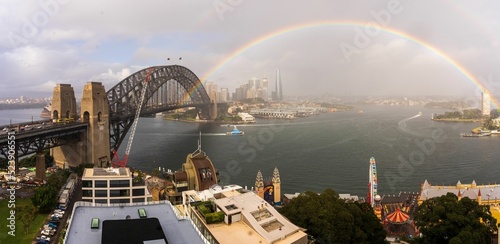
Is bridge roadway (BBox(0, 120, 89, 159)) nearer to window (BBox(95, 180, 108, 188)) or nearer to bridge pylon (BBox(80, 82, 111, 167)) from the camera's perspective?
bridge pylon (BBox(80, 82, 111, 167))

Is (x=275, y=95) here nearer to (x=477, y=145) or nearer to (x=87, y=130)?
(x=477, y=145)

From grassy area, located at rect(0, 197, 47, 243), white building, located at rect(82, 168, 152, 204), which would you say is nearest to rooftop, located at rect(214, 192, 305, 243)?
white building, located at rect(82, 168, 152, 204)

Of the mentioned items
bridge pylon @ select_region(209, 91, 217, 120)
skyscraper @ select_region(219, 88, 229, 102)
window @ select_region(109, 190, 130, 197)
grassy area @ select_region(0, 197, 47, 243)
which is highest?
skyscraper @ select_region(219, 88, 229, 102)

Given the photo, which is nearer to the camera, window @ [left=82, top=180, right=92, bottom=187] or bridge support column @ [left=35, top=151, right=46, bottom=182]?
window @ [left=82, top=180, right=92, bottom=187]

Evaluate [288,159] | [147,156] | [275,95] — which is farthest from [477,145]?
[275,95]

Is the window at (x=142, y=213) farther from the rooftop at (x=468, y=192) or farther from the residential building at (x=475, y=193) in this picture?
the rooftop at (x=468, y=192)

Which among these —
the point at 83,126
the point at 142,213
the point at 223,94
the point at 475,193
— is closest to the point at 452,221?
the point at 475,193
